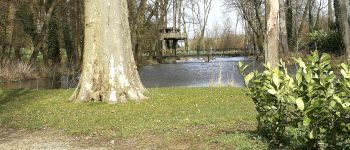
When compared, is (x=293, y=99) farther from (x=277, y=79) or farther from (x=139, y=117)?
(x=139, y=117)

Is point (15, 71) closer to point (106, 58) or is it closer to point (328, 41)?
point (106, 58)

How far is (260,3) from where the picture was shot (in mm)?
41719

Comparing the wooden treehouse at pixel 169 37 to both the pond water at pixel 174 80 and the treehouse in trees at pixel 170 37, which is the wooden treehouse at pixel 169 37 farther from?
the pond water at pixel 174 80

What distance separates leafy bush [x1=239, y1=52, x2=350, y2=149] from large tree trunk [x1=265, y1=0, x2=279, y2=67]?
3.61m

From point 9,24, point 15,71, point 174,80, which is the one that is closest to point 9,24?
point 9,24

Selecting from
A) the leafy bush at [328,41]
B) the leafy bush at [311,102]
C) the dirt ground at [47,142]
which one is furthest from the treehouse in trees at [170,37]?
the leafy bush at [311,102]

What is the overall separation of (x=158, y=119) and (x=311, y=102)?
15.9 feet

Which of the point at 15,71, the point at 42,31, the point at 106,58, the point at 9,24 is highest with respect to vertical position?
the point at 9,24

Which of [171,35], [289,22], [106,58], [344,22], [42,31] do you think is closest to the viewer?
[106,58]

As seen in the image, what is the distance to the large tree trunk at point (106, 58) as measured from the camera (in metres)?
11.2

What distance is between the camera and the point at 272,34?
955cm

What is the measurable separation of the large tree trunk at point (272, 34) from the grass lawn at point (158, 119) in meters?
1.22

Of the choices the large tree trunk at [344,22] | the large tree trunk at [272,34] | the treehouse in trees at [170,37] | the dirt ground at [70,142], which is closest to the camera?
the dirt ground at [70,142]

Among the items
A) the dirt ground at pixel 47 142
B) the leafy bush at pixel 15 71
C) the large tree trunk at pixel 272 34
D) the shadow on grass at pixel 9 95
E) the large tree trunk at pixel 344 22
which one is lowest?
the dirt ground at pixel 47 142
